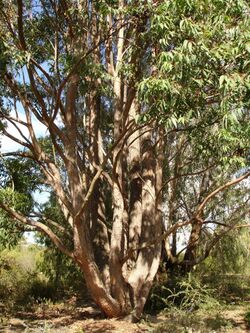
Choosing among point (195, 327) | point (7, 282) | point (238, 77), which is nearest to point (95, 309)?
point (7, 282)

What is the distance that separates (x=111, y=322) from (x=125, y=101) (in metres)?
4.75

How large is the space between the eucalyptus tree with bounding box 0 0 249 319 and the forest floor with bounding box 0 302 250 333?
495 mm

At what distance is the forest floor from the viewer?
26.1ft

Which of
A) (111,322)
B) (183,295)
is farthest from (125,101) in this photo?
(183,295)

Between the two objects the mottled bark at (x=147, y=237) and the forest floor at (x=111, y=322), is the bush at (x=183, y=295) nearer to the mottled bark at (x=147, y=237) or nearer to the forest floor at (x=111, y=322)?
the forest floor at (x=111, y=322)

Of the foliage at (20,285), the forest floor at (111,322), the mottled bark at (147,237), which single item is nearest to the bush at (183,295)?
the forest floor at (111,322)

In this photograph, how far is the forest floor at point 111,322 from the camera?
797 cm

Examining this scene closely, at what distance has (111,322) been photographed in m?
9.60

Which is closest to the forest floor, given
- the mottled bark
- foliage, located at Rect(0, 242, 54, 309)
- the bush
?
the bush

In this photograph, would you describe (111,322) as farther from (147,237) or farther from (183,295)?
(183,295)

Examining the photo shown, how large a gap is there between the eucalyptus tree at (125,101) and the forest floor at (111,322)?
50cm

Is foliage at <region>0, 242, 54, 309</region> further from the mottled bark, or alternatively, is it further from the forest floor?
the mottled bark

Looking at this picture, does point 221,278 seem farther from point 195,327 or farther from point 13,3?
point 13,3

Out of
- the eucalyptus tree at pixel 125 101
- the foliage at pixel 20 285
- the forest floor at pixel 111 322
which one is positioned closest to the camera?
the eucalyptus tree at pixel 125 101
